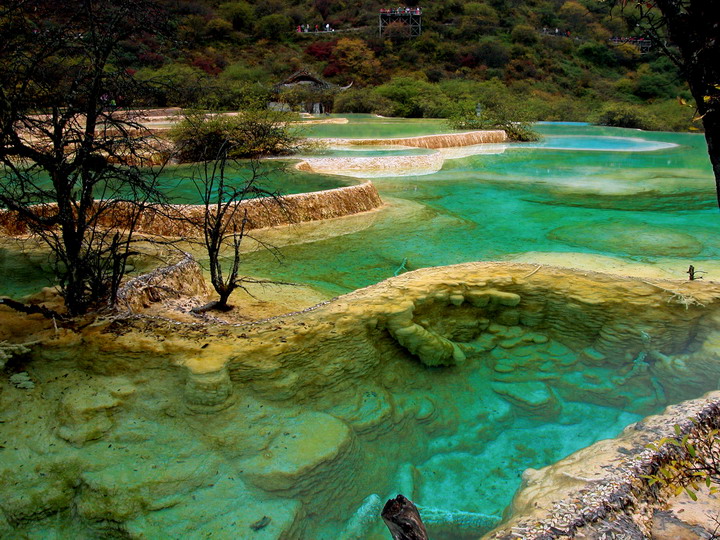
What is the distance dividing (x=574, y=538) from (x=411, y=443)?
4.22 ft

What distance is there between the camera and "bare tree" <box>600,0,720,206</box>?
201cm

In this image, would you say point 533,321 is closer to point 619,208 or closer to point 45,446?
point 45,446

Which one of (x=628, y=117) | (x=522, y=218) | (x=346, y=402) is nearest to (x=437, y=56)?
(x=628, y=117)

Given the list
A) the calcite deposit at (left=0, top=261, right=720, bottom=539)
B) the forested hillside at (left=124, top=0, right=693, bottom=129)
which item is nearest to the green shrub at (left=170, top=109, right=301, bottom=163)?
the calcite deposit at (left=0, top=261, right=720, bottom=539)

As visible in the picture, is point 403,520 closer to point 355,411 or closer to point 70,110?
point 355,411

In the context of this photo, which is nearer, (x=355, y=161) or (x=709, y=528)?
(x=709, y=528)

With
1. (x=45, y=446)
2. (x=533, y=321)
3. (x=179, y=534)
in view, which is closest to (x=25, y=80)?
(x=45, y=446)

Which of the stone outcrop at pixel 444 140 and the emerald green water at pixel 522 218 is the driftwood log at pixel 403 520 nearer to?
the emerald green water at pixel 522 218

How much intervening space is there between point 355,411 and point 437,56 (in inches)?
1582

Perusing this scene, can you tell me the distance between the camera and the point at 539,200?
32.9 ft

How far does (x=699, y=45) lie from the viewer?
2072mm

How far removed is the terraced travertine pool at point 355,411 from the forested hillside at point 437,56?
2338 cm

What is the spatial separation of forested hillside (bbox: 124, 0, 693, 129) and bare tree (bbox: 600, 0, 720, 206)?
979 inches

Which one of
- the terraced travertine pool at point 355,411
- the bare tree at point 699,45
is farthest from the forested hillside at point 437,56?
the bare tree at point 699,45
